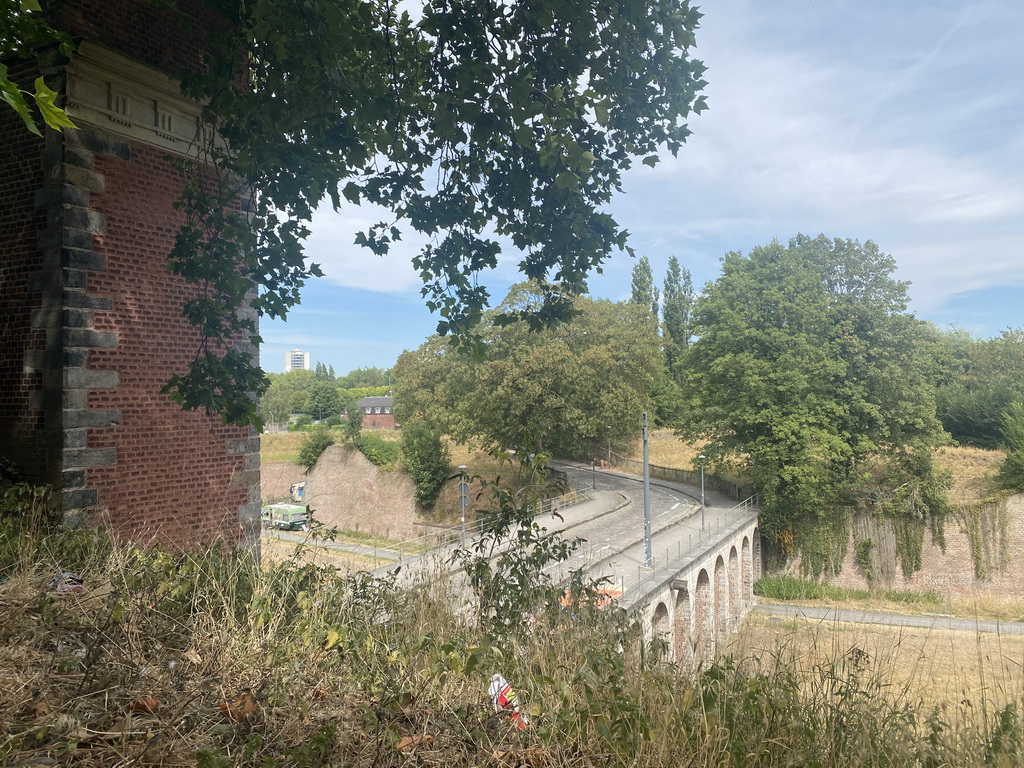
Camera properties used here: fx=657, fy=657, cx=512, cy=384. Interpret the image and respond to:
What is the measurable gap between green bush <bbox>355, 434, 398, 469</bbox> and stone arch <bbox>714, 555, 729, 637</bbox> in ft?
57.0

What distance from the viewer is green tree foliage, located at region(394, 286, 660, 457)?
88.7 ft

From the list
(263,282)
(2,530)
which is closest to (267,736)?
(2,530)

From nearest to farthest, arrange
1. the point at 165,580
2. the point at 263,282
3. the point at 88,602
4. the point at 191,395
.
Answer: the point at 88,602 → the point at 165,580 → the point at 191,395 → the point at 263,282

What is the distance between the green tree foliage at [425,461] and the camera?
3177cm

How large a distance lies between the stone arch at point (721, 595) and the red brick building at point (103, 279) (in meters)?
17.3

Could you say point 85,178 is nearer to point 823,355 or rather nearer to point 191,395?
point 191,395

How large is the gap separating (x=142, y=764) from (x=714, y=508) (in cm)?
2904

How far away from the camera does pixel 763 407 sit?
26500 millimetres

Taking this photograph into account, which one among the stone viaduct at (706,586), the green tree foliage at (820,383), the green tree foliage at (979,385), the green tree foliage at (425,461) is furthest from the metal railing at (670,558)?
the green tree foliage at (979,385)

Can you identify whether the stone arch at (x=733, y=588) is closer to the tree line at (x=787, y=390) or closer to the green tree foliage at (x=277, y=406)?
the tree line at (x=787, y=390)

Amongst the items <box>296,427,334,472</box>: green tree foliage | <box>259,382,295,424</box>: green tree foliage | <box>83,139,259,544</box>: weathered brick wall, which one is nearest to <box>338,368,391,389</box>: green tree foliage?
<box>259,382,295,424</box>: green tree foliage

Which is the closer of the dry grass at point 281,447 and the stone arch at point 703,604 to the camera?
the stone arch at point 703,604

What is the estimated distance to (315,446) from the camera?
36.2 meters

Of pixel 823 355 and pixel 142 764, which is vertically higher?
pixel 823 355
